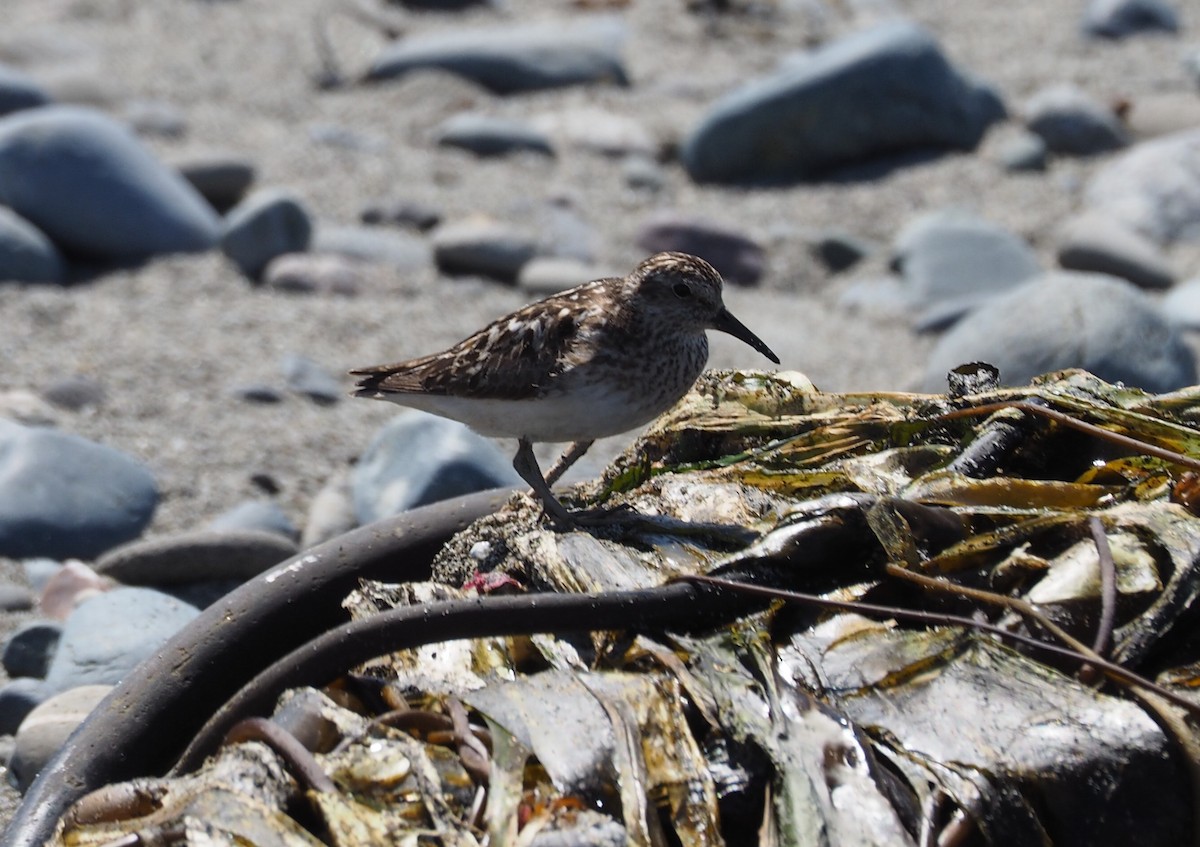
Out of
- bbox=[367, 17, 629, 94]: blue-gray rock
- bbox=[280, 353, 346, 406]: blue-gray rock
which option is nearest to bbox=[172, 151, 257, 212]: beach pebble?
bbox=[280, 353, 346, 406]: blue-gray rock

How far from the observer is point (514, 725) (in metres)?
2.47

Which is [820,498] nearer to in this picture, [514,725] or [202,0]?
[514,725]

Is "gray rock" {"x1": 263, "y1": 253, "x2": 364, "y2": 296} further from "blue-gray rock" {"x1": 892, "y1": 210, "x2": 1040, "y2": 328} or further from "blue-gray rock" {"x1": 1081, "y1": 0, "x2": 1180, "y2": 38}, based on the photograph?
"blue-gray rock" {"x1": 1081, "y1": 0, "x2": 1180, "y2": 38}

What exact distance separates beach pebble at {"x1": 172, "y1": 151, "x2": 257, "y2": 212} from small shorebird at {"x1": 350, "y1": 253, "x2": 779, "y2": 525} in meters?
4.97

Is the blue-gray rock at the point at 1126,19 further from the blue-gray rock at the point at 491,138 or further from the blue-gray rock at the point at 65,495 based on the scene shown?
the blue-gray rock at the point at 65,495

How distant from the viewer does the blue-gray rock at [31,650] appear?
4.84 meters

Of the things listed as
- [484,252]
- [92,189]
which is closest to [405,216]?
[484,252]

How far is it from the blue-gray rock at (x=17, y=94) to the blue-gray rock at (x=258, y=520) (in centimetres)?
457

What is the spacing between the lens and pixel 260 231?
28.0ft

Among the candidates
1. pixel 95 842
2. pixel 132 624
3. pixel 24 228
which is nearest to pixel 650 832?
pixel 95 842

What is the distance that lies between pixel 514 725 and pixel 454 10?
36.3 feet

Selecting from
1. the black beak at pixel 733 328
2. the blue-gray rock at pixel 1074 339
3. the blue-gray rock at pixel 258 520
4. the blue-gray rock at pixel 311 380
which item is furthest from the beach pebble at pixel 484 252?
the black beak at pixel 733 328

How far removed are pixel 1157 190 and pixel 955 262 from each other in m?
1.67

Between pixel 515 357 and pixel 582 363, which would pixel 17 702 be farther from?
pixel 582 363
